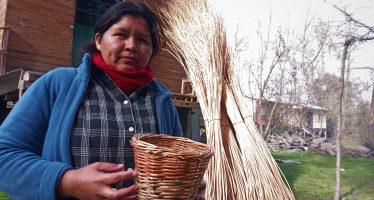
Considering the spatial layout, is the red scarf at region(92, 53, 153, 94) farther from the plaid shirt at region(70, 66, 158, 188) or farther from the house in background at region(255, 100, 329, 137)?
the house in background at region(255, 100, 329, 137)

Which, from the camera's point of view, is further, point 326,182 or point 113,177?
point 326,182

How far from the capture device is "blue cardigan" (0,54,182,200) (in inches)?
29.2

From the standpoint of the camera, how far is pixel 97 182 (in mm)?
652

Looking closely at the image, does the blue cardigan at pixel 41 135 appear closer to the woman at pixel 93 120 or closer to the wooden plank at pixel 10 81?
the woman at pixel 93 120

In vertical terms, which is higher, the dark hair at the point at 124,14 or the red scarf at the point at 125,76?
the dark hair at the point at 124,14

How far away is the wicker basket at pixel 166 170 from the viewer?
686 mm

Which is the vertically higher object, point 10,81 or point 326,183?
point 10,81

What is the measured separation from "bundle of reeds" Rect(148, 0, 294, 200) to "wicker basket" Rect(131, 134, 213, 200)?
3.95 ft

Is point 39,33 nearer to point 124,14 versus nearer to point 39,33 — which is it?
point 39,33

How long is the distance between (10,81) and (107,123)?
2.99 m

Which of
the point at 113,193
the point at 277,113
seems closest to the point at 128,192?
the point at 113,193

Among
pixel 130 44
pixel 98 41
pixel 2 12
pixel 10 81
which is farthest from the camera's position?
pixel 2 12

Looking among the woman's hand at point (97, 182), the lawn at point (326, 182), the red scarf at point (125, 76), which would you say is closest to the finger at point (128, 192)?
the woman's hand at point (97, 182)

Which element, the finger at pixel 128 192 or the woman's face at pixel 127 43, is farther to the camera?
the woman's face at pixel 127 43
